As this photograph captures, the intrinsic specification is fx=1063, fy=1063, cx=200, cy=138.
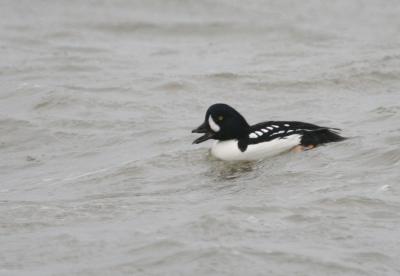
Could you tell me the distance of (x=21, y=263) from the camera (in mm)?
9031

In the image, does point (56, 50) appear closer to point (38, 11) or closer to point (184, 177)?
point (38, 11)

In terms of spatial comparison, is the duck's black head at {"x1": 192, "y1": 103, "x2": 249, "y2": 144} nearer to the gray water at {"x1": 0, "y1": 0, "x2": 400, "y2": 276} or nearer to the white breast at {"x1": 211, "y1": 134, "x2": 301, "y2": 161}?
the white breast at {"x1": 211, "y1": 134, "x2": 301, "y2": 161}

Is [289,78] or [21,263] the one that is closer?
[21,263]

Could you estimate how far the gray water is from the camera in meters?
9.16

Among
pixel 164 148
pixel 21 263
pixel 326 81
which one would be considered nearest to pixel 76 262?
pixel 21 263

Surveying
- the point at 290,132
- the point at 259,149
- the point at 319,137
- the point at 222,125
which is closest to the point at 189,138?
the point at 222,125

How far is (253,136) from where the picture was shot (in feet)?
42.9

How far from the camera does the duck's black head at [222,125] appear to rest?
13.1m

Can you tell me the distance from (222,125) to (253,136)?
0.42m

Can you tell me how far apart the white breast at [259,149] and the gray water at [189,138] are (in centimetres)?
14

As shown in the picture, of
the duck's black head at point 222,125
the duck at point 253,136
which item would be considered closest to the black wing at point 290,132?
the duck at point 253,136

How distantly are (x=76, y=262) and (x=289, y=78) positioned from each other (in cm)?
940

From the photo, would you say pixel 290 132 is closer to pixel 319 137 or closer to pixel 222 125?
pixel 319 137

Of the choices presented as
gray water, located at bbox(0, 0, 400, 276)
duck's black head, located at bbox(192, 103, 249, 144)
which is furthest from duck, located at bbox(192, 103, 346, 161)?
gray water, located at bbox(0, 0, 400, 276)
